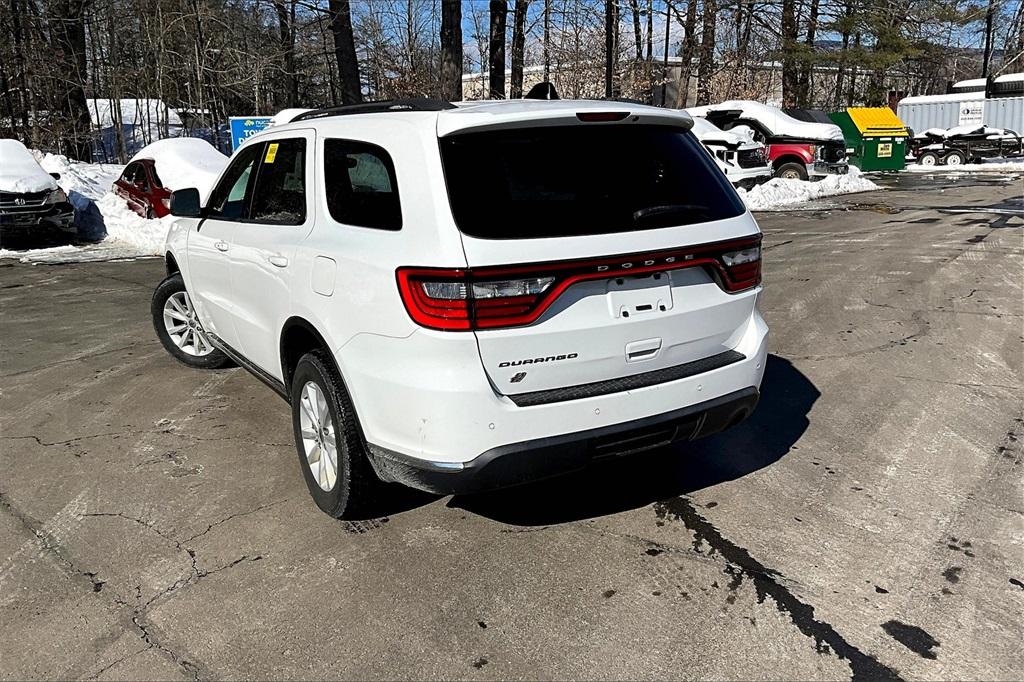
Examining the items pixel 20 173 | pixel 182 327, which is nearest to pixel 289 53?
pixel 20 173

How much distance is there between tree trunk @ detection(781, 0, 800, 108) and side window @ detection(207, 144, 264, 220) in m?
21.9

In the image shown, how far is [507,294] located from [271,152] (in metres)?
2.15

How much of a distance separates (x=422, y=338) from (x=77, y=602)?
5.71 feet

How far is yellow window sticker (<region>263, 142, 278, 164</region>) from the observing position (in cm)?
436

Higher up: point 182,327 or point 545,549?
point 182,327

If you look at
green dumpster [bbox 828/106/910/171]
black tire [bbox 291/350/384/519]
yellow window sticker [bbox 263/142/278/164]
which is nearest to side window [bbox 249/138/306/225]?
yellow window sticker [bbox 263/142/278/164]

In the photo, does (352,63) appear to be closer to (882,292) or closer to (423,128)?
(882,292)

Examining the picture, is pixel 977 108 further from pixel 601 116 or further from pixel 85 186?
pixel 601 116

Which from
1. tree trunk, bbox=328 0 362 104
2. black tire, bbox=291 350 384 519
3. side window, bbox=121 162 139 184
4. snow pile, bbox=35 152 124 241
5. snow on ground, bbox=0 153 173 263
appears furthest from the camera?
tree trunk, bbox=328 0 362 104

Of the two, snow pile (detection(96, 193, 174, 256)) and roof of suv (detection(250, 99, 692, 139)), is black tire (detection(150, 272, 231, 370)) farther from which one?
snow pile (detection(96, 193, 174, 256))

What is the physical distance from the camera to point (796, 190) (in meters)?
19.6

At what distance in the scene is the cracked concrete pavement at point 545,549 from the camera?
2.82 metres

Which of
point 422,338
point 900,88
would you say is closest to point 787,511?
point 422,338

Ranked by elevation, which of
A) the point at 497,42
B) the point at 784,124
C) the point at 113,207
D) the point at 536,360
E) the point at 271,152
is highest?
the point at 497,42
